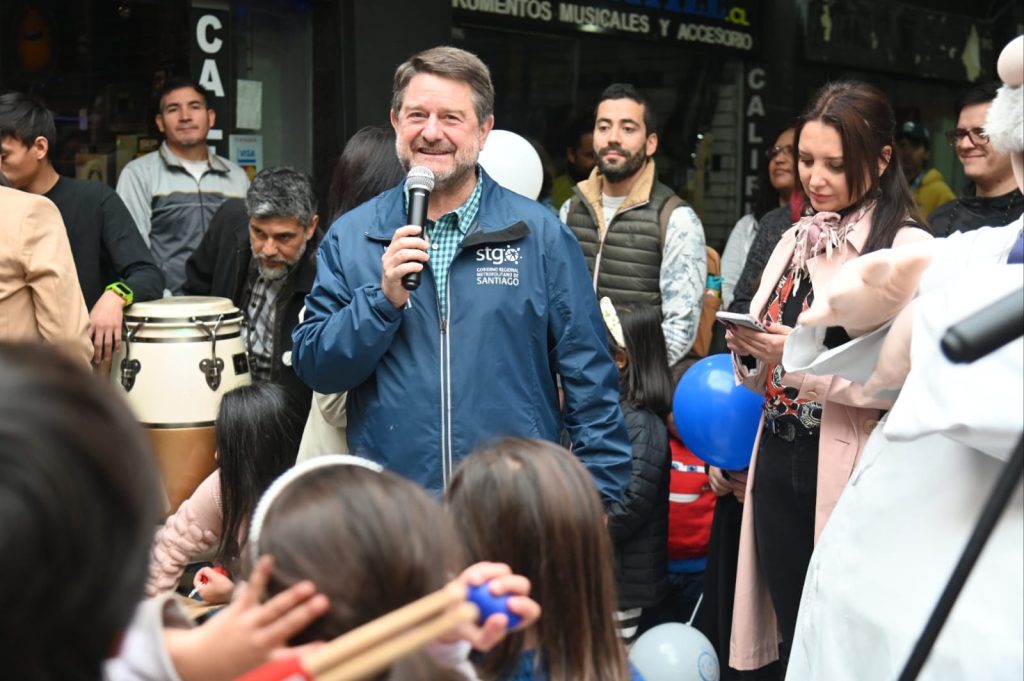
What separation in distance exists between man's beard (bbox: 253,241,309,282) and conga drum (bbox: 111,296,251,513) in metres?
0.22

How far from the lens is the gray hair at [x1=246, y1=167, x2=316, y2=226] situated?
460cm

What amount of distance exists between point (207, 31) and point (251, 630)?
588 centimetres

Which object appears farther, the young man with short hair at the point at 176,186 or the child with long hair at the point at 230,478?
the young man with short hair at the point at 176,186

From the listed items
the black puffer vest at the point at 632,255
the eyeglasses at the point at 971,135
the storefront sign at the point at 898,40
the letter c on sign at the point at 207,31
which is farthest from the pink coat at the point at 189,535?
the storefront sign at the point at 898,40

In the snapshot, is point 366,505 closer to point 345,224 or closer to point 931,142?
point 345,224

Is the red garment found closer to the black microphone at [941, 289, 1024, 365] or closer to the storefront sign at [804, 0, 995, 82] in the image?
the black microphone at [941, 289, 1024, 365]

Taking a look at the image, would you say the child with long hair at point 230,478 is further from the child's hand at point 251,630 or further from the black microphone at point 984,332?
the black microphone at point 984,332

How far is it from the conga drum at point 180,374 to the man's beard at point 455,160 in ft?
5.70

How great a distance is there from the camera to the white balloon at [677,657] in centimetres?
413

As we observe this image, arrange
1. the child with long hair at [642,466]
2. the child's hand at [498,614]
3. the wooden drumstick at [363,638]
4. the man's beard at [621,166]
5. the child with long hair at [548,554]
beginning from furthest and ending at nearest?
1. the man's beard at [621,166]
2. the child with long hair at [642,466]
3. the child with long hair at [548,554]
4. the child's hand at [498,614]
5. the wooden drumstick at [363,638]

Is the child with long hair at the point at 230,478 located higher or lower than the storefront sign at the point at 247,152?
Result: lower

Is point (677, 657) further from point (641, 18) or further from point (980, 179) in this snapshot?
point (641, 18)

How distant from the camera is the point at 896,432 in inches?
79.4

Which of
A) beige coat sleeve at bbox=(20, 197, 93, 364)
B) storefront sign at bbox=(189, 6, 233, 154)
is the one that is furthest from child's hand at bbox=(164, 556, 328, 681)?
storefront sign at bbox=(189, 6, 233, 154)
